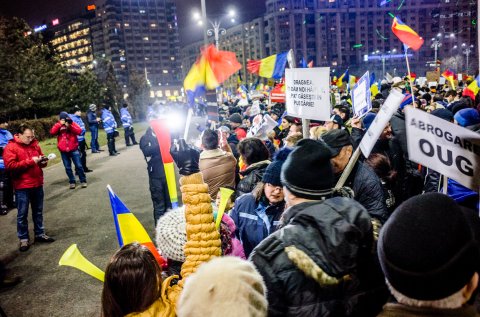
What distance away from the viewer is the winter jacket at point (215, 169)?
475cm

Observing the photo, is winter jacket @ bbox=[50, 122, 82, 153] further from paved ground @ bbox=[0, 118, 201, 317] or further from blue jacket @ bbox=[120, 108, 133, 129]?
blue jacket @ bbox=[120, 108, 133, 129]

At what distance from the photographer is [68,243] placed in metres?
6.75

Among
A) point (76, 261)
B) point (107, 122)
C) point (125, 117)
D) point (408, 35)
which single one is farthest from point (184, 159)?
point (125, 117)

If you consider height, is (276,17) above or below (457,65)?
above

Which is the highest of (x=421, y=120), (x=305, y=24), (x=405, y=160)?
(x=305, y=24)

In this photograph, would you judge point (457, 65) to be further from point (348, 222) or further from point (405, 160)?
point (348, 222)

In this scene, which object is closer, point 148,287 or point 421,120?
point 148,287

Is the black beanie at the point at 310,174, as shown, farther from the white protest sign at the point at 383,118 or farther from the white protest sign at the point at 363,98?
the white protest sign at the point at 363,98

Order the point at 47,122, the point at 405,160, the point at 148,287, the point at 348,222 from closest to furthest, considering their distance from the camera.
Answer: the point at 348,222
the point at 148,287
the point at 405,160
the point at 47,122

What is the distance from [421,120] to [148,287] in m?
2.08

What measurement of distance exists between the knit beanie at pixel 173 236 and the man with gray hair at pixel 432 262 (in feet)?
4.90

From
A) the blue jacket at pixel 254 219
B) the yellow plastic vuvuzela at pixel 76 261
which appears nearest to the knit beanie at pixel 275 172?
the blue jacket at pixel 254 219

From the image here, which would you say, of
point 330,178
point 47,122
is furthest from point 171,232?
point 47,122

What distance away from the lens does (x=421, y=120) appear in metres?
2.54
